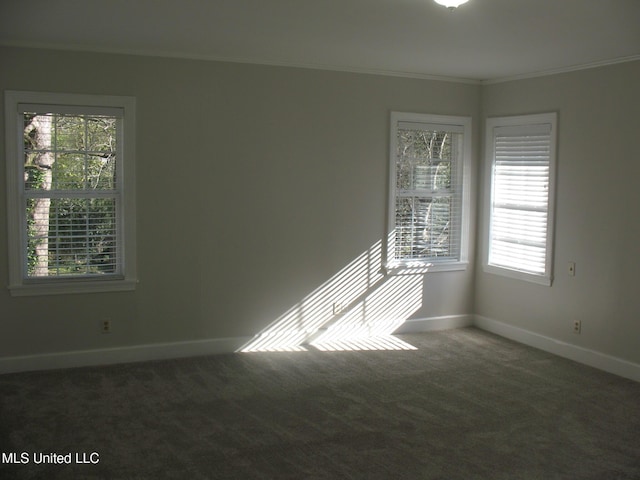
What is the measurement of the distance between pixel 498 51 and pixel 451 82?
148 cm

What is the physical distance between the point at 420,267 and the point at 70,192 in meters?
3.33

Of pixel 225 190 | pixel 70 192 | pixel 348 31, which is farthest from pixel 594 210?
pixel 70 192

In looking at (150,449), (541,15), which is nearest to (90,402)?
(150,449)

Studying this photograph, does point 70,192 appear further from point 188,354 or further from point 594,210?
point 594,210

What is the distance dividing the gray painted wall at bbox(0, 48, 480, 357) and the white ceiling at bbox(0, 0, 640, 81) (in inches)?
9.0

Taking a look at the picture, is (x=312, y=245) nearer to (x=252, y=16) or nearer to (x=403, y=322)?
(x=403, y=322)

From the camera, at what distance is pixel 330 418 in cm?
433

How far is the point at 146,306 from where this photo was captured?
18.1 feet

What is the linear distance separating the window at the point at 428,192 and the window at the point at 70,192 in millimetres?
2496

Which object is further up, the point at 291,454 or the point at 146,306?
the point at 146,306

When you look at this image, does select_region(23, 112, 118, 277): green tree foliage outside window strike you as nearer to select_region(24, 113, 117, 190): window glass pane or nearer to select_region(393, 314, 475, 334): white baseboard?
select_region(24, 113, 117, 190): window glass pane

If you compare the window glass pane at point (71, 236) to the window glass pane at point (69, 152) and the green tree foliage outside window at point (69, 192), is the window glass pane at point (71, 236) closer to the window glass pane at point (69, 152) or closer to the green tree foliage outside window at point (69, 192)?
the green tree foliage outside window at point (69, 192)

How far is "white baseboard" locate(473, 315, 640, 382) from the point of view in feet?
17.3

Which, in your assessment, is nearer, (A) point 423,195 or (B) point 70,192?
(B) point 70,192
